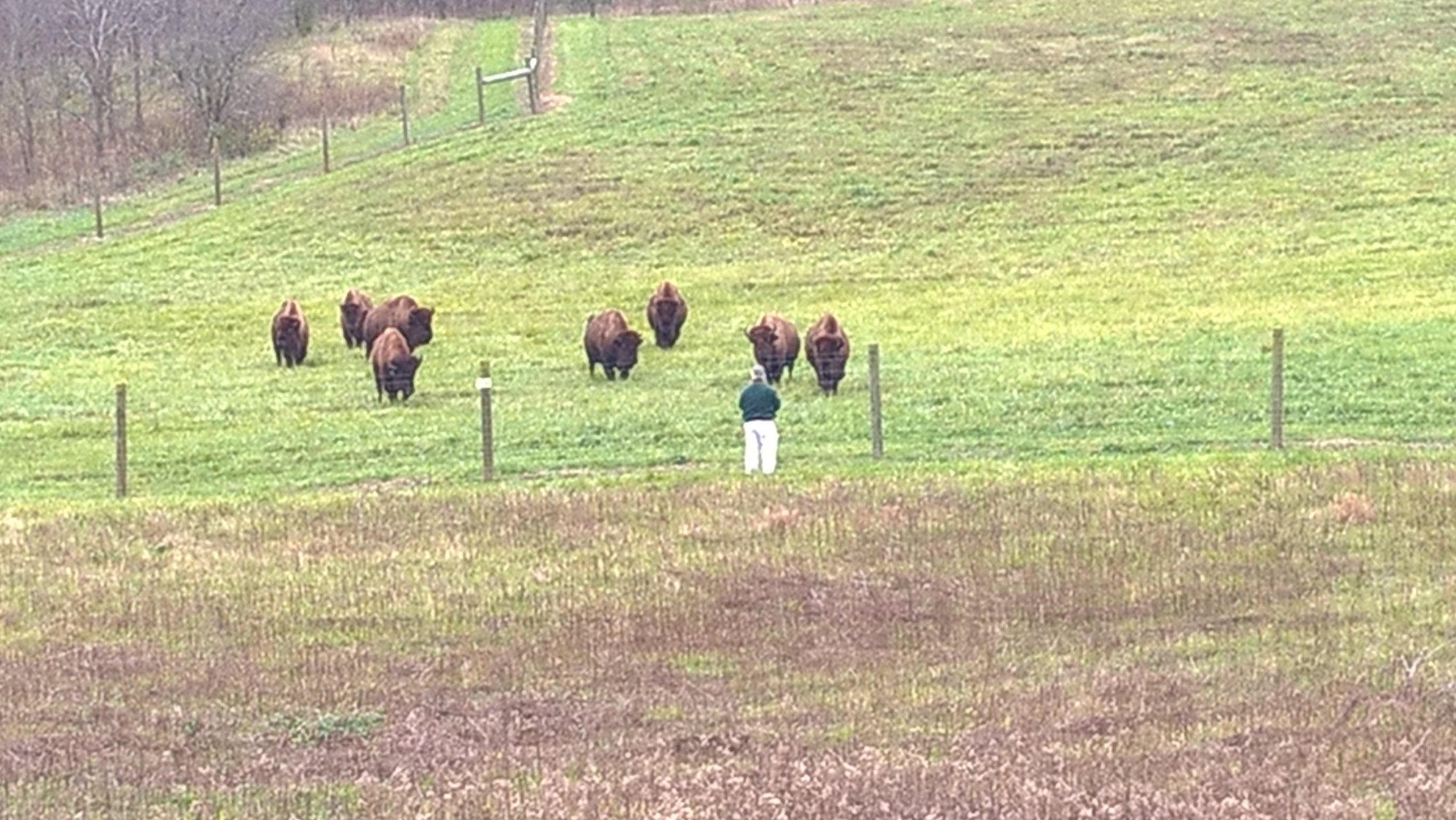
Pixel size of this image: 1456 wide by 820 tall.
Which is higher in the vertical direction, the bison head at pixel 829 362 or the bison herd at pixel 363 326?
the bison herd at pixel 363 326

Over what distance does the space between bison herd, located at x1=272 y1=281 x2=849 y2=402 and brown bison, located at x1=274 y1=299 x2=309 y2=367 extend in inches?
0.4

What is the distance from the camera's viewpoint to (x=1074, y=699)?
447 inches

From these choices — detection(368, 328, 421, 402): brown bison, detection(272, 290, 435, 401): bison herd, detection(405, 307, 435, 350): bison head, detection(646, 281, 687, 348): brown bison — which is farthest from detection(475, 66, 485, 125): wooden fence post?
detection(368, 328, 421, 402): brown bison

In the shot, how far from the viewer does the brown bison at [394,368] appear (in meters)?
27.6

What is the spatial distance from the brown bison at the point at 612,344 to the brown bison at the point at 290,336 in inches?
201

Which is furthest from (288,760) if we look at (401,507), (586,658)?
(401,507)

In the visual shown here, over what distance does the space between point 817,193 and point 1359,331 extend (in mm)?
18307

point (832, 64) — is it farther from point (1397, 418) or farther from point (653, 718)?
point (653, 718)

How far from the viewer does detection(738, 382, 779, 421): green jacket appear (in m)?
20.9

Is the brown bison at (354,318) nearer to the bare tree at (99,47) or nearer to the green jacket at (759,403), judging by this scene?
the green jacket at (759,403)

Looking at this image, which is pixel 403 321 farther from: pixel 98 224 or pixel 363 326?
pixel 98 224

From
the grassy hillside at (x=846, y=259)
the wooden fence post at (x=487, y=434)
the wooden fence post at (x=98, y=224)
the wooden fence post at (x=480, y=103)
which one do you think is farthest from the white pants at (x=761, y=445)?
the wooden fence post at (x=480, y=103)

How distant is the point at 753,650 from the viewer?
13.4 meters

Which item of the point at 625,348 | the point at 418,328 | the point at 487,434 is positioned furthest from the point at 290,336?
the point at 487,434
